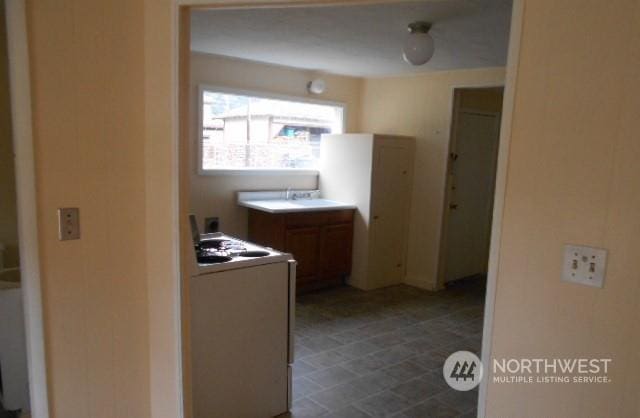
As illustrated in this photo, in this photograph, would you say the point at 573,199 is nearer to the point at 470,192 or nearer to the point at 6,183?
the point at 6,183

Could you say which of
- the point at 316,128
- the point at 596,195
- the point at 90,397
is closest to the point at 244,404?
the point at 90,397

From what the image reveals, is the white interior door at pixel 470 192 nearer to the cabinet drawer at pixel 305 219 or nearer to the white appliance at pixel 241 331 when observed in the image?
the cabinet drawer at pixel 305 219

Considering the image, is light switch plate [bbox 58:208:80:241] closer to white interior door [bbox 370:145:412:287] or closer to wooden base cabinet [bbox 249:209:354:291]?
wooden base cabinet [bbox 249:209:354:291]

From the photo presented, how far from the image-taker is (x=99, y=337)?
1.73 metres

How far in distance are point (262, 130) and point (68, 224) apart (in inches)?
126

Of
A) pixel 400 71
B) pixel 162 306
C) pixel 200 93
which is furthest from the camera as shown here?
pixel 400 71

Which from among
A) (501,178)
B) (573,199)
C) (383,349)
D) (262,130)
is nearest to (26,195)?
(501,178)

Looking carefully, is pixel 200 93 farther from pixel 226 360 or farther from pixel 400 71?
pixel 226 360

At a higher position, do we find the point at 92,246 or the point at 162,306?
the point at 92,246

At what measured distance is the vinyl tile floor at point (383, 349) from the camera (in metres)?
2.65

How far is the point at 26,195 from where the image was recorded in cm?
151

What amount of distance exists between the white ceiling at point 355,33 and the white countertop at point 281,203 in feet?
4.52

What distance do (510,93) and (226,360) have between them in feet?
5.86

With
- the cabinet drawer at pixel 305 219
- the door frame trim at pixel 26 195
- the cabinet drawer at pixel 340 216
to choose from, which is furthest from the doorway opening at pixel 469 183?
the door frame trim at pixel 26 195
